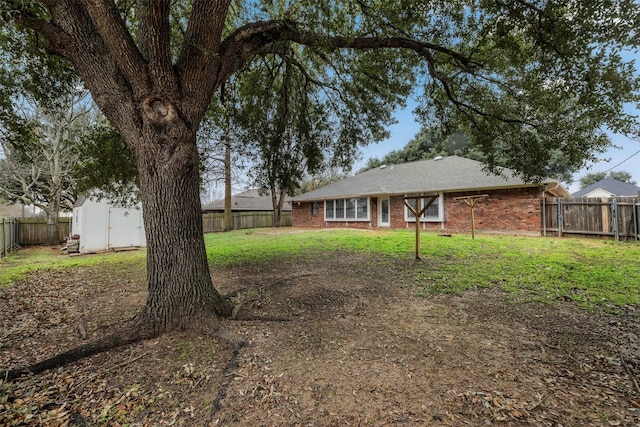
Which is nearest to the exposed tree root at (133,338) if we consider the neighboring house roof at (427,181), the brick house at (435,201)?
the brick house at (435,201)

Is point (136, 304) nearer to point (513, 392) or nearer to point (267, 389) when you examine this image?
point (267, 389)

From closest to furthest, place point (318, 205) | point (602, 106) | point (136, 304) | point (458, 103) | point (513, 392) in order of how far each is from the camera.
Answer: point (513, 392) → point (602, 106) → point (136, 304) → point (458, 103) → point (318, 205)

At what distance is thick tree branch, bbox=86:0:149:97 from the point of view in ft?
9.42

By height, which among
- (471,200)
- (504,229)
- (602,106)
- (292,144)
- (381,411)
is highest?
(292,144)

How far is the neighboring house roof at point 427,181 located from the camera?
12.9 metres

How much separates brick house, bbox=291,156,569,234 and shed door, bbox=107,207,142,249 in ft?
36.0

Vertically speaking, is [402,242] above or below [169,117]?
below

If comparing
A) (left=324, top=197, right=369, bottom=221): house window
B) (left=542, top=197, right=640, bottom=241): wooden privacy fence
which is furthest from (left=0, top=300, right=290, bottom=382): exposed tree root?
→ (left=324, top=197, right=369, bottom=221): house window

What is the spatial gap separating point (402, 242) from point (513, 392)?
7961mm

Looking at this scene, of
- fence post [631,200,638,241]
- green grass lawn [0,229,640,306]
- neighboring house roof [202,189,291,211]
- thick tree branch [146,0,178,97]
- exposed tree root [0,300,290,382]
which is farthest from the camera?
neighboring house roof [202,189,291,211]

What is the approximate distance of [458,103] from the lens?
223 inches

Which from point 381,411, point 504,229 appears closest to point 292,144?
point 381,411

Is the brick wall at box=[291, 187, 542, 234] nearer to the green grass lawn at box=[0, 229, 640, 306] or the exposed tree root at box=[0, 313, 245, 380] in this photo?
the green grass lawn at box=[0, 229, 640, 306]

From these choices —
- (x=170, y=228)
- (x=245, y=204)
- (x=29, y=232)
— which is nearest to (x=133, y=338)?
(x=170, y=228)
